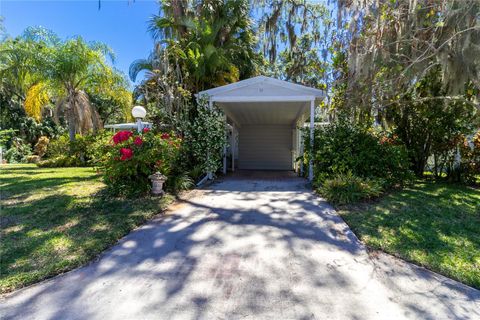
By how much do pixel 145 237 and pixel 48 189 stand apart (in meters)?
4.15

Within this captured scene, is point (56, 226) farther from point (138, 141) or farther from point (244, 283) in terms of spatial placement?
point (244, 283)

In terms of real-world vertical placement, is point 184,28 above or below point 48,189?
above

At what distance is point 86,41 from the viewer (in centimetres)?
1134

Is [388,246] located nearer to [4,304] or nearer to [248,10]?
[4,304]

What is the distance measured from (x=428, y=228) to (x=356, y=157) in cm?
263

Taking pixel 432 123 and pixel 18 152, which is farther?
pixel 18 152

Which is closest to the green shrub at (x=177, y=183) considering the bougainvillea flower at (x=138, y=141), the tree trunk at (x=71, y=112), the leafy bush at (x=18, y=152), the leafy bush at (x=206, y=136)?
the bougainvillea flower at (x=138, y=141)

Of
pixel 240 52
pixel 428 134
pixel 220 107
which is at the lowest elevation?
pixel 428 134

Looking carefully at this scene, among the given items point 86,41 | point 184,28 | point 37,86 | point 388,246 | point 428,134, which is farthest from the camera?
point 37,86

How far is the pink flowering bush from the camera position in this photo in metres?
5.47

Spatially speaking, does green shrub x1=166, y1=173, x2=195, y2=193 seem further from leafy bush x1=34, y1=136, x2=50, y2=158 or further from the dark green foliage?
leafy bush x1=34, y1=136, x2=50, y2=158

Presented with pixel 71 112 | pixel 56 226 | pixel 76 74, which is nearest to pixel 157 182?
pixel 56 226

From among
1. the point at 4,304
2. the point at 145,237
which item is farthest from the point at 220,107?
the point at 4,304

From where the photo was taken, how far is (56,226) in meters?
3.86
